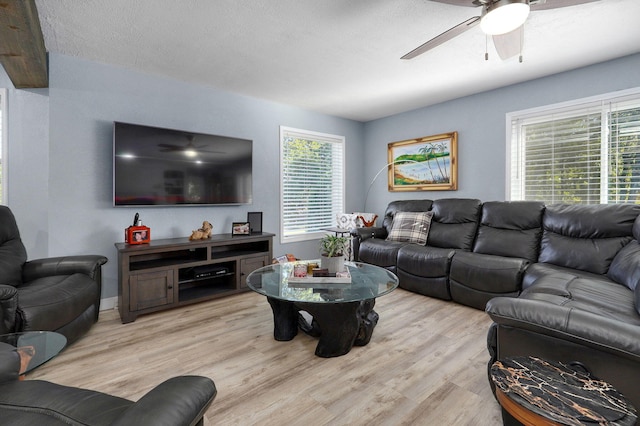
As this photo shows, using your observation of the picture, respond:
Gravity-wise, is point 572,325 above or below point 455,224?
below

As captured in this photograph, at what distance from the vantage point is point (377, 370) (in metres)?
1.93

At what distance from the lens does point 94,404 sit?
3.14 ft

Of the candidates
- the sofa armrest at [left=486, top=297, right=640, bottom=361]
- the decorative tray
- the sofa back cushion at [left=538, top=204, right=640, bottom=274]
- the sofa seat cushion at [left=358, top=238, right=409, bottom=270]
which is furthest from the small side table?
the sofa seat cushion at [left=358, top=238, right=409, bottom=270]

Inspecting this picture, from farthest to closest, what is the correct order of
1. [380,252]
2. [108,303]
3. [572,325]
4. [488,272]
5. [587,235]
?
[380,252] < [108,303] < [488,272] < [587,235] < [572,325]

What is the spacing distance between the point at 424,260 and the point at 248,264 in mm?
1996

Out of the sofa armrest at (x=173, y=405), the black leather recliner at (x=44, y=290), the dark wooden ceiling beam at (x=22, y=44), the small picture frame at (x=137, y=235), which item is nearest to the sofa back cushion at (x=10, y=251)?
the black leather recliner at (x=44, y=290)

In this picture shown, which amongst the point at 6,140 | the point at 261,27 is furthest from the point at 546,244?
the point at 6,140

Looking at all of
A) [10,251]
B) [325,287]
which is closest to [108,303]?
[10,251]

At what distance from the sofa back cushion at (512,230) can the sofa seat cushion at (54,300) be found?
373cm

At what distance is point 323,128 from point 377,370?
3747 mm

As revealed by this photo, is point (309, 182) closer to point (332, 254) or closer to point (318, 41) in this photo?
point (318, 41)

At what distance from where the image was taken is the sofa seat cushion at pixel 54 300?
1866mm

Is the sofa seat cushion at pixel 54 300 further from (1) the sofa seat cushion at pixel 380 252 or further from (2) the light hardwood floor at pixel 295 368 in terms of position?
(1) the sofa seat cushion at pixel 380 252

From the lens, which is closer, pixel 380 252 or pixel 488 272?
pixel 488 272
